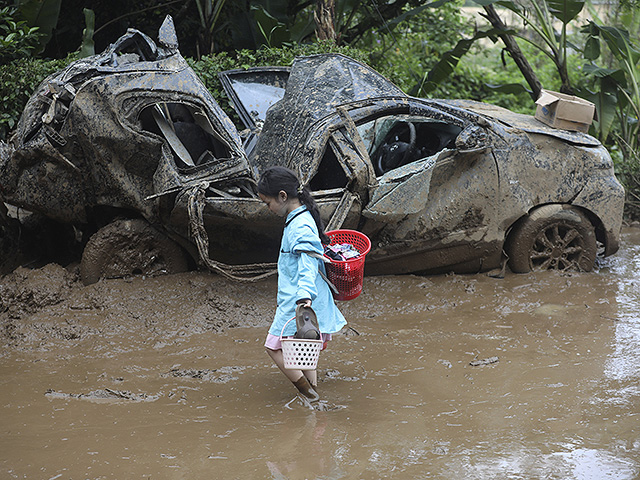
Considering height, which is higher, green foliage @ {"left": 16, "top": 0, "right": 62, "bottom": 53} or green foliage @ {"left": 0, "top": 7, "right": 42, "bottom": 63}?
green foliage @ {"left": 16, "top": 0, "right": 62, "bottom": 53}

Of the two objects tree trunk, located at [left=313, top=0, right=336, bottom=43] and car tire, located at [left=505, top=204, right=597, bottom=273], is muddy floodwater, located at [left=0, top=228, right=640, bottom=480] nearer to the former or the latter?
car tire, located at [left=505, top=204, right=597, bottom=273]

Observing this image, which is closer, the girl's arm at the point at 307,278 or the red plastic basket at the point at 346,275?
the girl's arm at the point at 307,278

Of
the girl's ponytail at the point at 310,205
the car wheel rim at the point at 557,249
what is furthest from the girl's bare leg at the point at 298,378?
the car wheel rim at the point at 557,249

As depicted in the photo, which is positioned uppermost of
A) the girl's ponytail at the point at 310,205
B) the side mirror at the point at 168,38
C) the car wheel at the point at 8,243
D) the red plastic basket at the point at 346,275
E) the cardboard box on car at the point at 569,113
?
the side mirror at the point at 168,38

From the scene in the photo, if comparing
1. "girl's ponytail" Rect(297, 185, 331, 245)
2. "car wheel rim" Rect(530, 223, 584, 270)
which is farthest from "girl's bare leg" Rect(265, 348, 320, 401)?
"car wheel rim" Rect(530, 223, 584, 270)

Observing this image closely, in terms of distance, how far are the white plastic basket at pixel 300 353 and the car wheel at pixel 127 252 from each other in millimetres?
2682

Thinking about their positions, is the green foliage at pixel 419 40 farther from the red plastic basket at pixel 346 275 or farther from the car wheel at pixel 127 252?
the red plastic basket at pixel 346 275

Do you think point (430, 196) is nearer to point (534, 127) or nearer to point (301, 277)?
point (534, 127)

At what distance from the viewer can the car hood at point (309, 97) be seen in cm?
611

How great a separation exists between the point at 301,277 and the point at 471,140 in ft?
9.13

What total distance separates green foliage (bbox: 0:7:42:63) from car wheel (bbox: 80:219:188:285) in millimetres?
3966

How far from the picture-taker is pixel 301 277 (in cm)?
402

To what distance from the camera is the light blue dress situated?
13.2 ft

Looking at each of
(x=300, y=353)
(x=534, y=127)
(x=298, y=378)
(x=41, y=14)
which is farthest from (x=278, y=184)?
(x=41, y=14)
